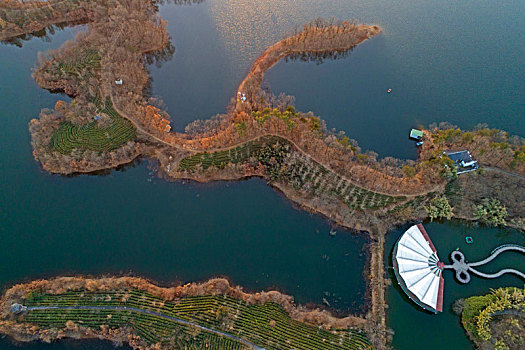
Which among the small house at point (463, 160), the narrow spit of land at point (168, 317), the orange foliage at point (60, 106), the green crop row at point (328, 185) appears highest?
the small house at point (463, 160)

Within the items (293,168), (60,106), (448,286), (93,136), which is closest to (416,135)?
(293,168)

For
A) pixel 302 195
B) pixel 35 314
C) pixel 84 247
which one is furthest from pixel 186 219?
pixel 35 314

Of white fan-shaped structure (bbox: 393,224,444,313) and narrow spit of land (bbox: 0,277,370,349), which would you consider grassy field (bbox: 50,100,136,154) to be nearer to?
narrow spit of land (bbox: 0,277,370,349)

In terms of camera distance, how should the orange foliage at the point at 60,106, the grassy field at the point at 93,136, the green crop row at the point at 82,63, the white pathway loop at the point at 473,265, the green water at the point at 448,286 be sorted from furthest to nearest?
the green crop row at the point at 82,63
the orange foliage at the point at 60,106
the grassy field at the point at 93,136
the white pathway loop at the point at 473,265
the green water at the point at 448,286

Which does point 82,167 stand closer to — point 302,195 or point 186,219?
point 186,219

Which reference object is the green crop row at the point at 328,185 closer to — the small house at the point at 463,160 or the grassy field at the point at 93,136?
the small house at the point at 463,160

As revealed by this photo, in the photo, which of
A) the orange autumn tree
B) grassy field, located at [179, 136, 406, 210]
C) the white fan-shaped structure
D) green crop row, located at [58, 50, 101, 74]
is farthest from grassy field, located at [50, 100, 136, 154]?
the white fan-shaped structure

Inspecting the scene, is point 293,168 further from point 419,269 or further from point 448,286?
point 448,286

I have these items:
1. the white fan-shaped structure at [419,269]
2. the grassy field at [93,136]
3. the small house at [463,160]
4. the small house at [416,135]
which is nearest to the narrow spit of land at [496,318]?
the white fan-shaped structure at [419,269]
